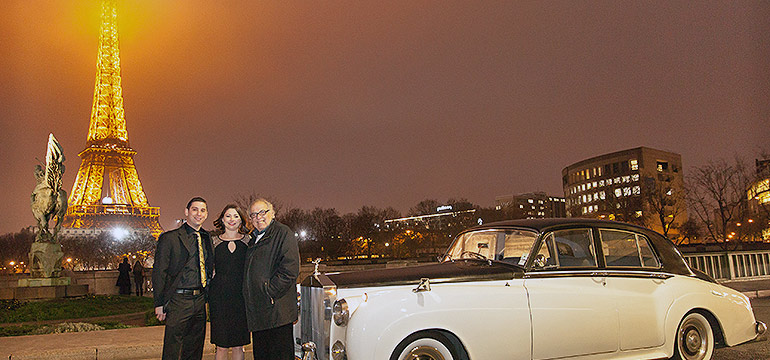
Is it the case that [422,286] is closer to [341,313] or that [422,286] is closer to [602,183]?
[341,313]

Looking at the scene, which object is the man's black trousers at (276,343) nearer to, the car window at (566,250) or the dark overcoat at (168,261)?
the dark overcoat at (168,261)

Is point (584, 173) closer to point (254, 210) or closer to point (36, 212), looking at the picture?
point (36, 212)

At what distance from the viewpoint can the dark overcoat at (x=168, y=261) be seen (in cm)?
535

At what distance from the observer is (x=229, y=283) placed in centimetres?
539

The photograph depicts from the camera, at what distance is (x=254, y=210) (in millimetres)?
5273

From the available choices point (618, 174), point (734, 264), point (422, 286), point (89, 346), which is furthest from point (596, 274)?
point (618, 174)

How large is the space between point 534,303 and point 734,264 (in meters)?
15.5

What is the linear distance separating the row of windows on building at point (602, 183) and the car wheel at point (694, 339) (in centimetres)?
10959

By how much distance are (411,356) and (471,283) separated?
0.92 metres

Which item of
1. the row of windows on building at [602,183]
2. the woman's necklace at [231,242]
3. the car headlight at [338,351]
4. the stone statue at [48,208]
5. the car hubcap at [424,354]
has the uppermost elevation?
the row of windows on building at [602,183]

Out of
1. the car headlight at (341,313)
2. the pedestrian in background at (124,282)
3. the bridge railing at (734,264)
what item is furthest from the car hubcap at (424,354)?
the pedestrian in background at (124,282)

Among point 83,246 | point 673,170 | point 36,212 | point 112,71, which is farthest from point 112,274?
point 673,170

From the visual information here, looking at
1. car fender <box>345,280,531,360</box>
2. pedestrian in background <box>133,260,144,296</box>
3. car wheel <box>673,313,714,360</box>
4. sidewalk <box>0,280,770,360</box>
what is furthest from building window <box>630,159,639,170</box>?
car fender <box>345,280,531,360</box>

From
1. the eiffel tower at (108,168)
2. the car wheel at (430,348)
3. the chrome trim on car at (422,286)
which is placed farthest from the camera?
the eiffel tower at (108,168)
